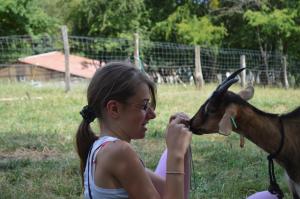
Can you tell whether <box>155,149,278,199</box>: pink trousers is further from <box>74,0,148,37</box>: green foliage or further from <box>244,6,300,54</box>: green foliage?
Result: <box>74,0,148,37</box>: green foliage

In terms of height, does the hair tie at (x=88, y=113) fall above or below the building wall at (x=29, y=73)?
above

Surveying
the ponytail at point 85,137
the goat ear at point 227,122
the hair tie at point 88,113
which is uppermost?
the hair tie at point 88,113

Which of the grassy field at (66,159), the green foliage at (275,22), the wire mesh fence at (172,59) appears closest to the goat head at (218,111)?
the grassy field at (66,159)

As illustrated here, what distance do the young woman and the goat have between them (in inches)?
37.5

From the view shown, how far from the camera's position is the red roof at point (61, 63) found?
91.2ft

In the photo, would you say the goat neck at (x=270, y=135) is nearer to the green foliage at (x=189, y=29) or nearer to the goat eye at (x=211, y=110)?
the goat eye at (x=211, y=110)

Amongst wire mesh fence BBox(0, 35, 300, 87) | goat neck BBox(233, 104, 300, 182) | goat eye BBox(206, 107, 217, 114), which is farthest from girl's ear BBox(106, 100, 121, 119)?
wire mesh fence BBox(0, 35, 300, 87)

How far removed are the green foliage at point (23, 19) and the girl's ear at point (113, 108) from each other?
90.5 ft

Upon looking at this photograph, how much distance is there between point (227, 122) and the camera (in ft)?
9.44

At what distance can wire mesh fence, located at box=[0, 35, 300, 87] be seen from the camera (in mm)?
20281

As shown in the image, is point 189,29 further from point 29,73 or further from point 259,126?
point 259,126

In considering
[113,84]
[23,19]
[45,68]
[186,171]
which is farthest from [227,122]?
[23,19]

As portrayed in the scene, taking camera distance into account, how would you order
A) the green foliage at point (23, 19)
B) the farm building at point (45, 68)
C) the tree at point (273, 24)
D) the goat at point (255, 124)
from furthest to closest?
the green foliage at point (23, 19), the farm building at point (45, 68), the tree at point (273, 24), the goat at point (255, 124)

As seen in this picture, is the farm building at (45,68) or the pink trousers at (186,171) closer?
the pink trousers at (186,171)
